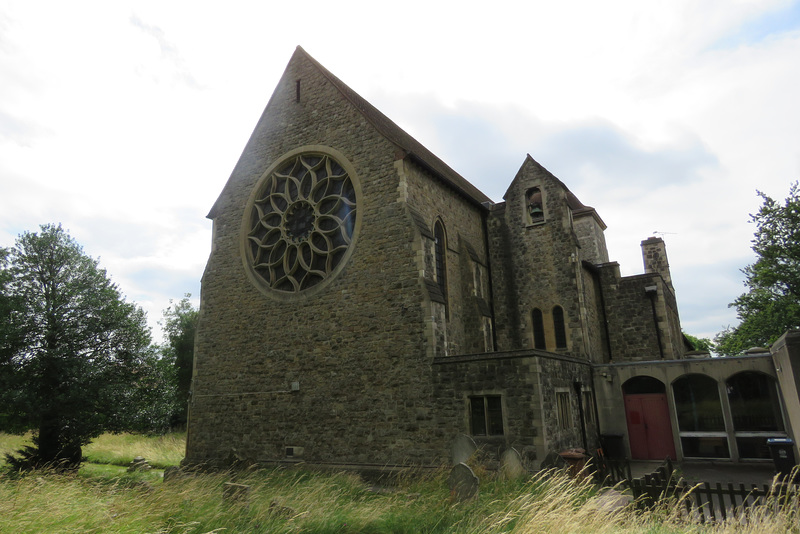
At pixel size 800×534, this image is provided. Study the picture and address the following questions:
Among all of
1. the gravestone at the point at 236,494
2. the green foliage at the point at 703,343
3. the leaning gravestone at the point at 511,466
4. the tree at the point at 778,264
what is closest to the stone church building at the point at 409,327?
the leaning gravestone at the point at 511,466

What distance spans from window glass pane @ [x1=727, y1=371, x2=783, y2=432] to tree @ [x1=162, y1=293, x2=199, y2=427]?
31.2 m

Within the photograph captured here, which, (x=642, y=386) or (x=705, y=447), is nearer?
(x=705, y=447)

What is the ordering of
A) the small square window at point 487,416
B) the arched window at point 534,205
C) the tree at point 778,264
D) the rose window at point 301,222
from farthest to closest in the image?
1. the tree at point 778,264
2. the arched window at point 534,205
3. the rose window at point 301,222
4. the small square window at point 487,416

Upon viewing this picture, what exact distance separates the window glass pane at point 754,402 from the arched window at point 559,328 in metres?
5.07

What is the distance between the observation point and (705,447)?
15.2 meters

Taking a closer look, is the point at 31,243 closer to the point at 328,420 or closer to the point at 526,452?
the point at 328,420

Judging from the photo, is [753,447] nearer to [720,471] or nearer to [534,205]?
[720,471]

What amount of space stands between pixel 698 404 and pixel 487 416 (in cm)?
791

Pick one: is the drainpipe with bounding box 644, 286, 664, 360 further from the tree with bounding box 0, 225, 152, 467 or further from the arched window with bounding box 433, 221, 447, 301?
the tree with bounding box 0, 225, 152, 467

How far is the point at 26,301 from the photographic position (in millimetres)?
19328

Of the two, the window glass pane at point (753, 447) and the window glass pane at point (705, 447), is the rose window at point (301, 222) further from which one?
the window glass pane at point (753, 447)

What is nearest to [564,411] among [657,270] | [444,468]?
[444,468]

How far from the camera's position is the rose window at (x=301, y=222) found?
16.3 m

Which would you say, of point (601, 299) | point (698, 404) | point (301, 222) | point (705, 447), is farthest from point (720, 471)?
point (301, 222)
